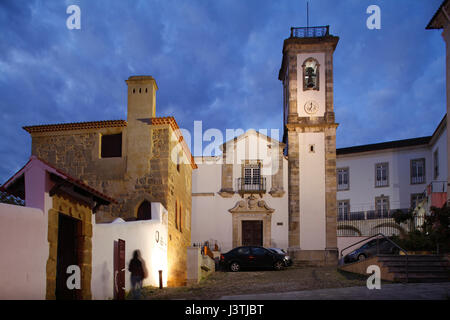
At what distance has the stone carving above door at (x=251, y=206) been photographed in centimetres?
2616

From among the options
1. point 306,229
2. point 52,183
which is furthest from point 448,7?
point 52,183

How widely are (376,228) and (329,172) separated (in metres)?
9.25

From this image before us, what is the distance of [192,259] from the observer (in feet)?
51.3

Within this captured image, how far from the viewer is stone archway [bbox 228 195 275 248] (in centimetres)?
2591

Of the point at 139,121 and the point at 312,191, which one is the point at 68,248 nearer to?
the point at 139,121

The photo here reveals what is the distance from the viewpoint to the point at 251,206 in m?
26.3

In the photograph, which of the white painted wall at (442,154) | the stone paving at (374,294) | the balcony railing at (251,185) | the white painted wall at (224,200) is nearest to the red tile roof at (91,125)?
the stone paving at (374,294)

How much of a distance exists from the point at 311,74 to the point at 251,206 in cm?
797

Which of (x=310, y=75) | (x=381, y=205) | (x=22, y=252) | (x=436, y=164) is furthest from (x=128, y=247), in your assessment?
(x=381, y=205)

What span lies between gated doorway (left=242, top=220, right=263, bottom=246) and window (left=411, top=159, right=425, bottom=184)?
13195 mm

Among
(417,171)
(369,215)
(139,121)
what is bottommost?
(369,215)

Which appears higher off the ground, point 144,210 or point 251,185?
point 251,185

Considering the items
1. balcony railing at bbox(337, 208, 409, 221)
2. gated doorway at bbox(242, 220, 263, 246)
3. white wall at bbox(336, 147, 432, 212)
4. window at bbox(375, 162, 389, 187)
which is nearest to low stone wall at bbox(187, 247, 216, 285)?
gated doorway at bbox(242, 220, 263, 246)
